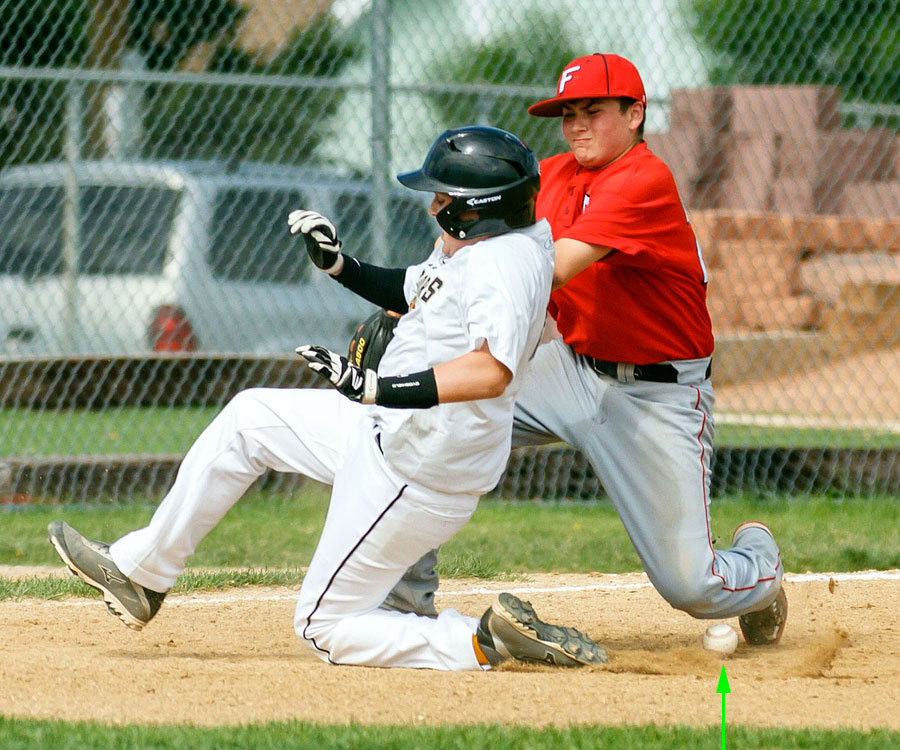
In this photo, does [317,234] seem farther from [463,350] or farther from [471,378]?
[471,378]

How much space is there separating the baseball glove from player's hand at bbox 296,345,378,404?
22.9 inches

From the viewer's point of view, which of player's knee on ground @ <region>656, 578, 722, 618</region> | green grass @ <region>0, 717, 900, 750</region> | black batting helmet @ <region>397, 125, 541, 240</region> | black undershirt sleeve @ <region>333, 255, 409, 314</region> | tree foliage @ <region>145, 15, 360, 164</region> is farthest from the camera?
tree foliage @ <region>145, 15, 360, 164</region>

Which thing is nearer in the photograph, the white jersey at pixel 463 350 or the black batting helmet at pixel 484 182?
the white jersey at pixel 463 350

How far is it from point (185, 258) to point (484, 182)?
16.4 feet

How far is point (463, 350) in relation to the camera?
3641 mm

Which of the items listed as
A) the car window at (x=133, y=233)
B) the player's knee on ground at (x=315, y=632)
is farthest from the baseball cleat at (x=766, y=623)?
the car window at (x=133, y=233)

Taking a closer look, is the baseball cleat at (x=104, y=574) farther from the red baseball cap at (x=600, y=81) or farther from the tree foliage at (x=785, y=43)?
the tree foliage at (x=785, y=43)

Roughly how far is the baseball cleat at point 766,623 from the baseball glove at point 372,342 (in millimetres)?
1601

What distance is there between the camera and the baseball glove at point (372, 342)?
13.0 ft

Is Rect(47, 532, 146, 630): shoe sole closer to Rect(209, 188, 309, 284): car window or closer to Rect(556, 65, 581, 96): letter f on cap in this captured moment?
Rect(556, 65, 581, 96): letter f on cap

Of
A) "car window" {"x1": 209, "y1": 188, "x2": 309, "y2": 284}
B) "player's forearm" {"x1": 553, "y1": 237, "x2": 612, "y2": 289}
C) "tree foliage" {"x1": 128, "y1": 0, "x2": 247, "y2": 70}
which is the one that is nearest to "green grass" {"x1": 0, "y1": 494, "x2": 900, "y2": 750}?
"player's forearm" {"x1": 553, "y1": 237, "x2": 612, "y2": 289}

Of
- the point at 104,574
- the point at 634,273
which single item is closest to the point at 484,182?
the point at 634,273

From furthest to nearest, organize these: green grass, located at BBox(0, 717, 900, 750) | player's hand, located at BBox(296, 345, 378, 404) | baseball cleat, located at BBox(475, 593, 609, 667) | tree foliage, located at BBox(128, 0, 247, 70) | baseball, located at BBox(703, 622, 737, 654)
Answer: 1. tree foliage, located at BBox(128, 0, 247, 70)
2. baseball, located at BBox(703, 622, 737, 654)
3. baseball cleat, located at BBox(475, 593, 609, 667)
4. player's hand, located at BBox(296, 345, 378, 404)
5. green grass, located at BBox(0, 717, 900, 750)

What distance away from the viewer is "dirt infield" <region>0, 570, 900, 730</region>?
3383 millimetres
